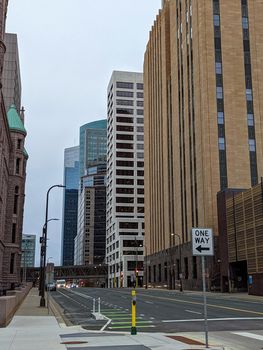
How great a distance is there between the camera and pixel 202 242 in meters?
12.4

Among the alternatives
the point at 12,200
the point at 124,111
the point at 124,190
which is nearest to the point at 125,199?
the point at 124,190

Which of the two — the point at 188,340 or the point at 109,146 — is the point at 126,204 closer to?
the point at 109,146

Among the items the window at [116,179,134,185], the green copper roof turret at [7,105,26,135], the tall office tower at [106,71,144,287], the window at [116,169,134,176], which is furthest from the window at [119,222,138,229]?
the green copper roof turret at [7,105,26,135]

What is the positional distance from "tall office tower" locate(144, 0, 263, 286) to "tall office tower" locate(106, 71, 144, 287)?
54327 millimetres

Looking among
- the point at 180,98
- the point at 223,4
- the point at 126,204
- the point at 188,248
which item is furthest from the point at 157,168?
the point at 126,204

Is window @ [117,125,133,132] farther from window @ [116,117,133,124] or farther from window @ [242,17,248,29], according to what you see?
window @ [242,17,248,29]

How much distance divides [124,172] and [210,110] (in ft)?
272

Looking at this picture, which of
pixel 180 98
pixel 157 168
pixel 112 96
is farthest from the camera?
pixel 112 96

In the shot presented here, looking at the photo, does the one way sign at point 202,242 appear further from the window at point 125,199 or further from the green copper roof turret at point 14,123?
the window at point 125,199

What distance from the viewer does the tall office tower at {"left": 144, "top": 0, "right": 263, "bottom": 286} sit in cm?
7362

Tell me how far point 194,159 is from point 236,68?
16.8 metres

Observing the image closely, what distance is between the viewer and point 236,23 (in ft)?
263

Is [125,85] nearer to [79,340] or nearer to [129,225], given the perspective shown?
[129,225]

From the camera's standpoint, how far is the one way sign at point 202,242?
40.2 ft
